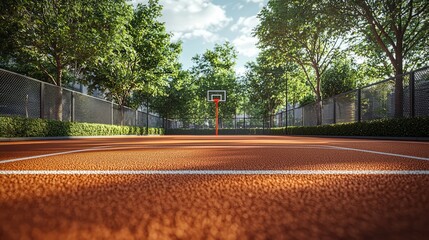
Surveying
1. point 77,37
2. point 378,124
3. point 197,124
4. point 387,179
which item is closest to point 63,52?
point 77,37

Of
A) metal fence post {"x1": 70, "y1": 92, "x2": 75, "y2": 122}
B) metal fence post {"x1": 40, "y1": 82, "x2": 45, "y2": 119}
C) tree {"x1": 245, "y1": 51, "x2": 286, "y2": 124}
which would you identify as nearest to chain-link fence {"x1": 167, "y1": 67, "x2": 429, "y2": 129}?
tree {"x1": 245, "y1": 51, "x2": 286, "y2": 124}

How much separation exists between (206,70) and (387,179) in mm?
45777

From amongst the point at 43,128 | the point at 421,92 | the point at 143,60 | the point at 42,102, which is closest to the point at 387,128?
the point at 421,92

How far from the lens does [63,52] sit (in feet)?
40.5

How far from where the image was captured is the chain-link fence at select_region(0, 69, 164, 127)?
400 inches

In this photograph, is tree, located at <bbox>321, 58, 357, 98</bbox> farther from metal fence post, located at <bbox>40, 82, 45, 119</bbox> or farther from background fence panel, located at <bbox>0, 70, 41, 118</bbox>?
background fence panel, located at <bbox>0, 70, 41, 118</bbox>

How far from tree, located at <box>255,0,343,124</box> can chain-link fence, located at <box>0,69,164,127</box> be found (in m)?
13.0

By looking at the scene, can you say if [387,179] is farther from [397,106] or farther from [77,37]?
[77,37]

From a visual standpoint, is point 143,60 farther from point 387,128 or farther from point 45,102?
point 387,128

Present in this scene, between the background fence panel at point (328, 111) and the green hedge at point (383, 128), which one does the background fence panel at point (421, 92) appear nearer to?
the green hedge at point (383, 128)

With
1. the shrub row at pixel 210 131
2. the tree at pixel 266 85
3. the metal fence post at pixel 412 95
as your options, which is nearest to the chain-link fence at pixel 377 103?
the metal fence post at pixel 412 95

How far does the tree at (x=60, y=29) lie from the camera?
11.3 meters

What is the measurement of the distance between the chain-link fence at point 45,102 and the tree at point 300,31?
13.0 metres

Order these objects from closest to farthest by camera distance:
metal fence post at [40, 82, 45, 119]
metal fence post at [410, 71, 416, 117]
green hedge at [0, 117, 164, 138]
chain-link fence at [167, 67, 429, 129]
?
green hedge at [0, 117, 164, 138], chain-link fence at [167, 67, 429, 129], metal fence post at [410, 71, 416, 117], metal fence post at [40, 82, 45, 119]
